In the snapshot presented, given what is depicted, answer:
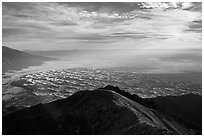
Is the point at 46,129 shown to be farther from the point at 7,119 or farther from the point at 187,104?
the point at 187,104

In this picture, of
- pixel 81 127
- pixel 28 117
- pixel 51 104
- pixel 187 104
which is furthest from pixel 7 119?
pixel 187 104

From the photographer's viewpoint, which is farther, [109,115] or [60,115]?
[60,115]

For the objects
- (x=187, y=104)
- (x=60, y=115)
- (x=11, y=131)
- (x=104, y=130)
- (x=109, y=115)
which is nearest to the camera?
(x=104, y=130)

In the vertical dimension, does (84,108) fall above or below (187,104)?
above

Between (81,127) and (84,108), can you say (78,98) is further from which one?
(81,127)

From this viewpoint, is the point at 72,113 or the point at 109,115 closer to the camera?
the point at 109,115

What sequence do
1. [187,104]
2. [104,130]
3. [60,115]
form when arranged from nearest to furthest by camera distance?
[104,130]
[60,115]
[187,104]

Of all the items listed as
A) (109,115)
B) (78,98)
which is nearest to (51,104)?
(78,98)

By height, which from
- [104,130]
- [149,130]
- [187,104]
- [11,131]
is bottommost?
[187,104]

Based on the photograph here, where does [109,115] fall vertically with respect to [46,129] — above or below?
above
